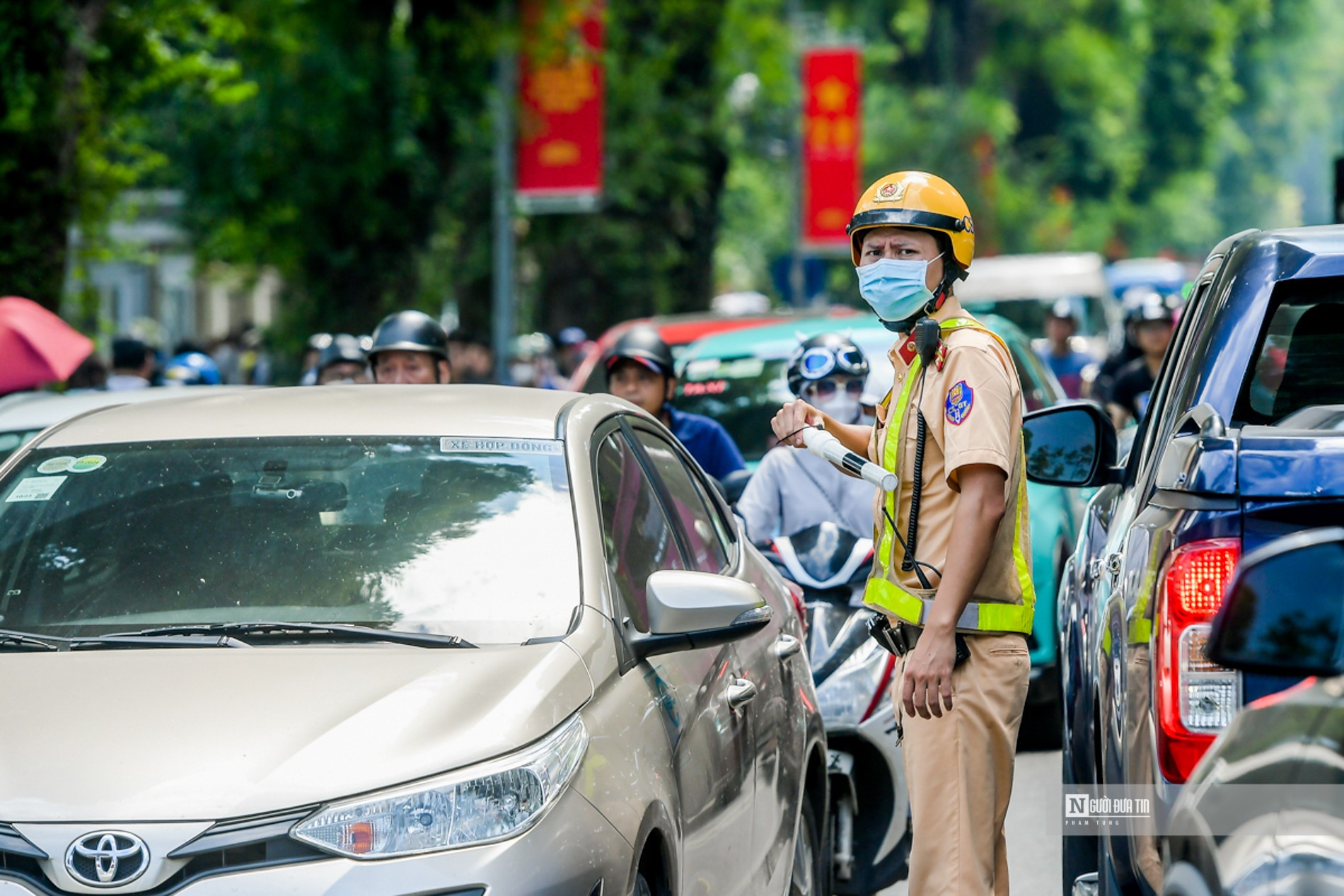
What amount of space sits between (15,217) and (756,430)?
463 centimetres

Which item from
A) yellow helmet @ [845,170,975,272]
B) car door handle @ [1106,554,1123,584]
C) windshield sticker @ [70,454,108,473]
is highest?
yellow helmet @ [845,170,975,272]

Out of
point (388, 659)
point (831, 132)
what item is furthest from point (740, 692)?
point (831, 132)

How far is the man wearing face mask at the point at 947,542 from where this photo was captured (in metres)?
4.32

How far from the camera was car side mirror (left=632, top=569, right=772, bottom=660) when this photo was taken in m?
4.15

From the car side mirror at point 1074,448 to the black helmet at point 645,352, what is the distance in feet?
11.4

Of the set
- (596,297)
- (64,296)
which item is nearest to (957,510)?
(64,296)

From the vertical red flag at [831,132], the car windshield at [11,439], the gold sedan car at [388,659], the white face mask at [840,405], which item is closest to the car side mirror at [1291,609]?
the gold sedan car at [388,659]

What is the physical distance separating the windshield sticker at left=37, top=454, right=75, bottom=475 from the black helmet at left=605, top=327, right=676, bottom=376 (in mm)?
4019

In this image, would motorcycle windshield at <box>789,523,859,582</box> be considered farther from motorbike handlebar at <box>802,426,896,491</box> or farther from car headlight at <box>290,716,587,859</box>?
car headlight at <box>290,716,587,859</box>

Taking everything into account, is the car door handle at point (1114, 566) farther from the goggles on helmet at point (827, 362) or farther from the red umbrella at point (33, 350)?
the red umbrella at point (33, 350)

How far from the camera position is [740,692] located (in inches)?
185

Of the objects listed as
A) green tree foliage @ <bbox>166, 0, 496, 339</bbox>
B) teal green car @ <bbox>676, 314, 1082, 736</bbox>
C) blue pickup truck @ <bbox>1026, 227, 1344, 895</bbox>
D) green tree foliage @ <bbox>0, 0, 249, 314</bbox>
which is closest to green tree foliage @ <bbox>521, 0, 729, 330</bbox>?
green tree foliage @ <bbox>166, 0, 496, 339</bbox>

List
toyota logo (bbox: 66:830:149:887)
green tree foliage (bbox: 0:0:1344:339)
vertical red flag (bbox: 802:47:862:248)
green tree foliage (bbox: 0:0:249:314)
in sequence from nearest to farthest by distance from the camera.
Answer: toyota logo (bbox: 66:830:149:887) → green tree foliage (bbox: 0:0:249:314) → green tree foliage (bbox: 0:0:1344:339) → vertical red flag (bbox: 802:47:862:248)

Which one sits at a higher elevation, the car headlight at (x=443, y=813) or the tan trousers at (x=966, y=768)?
the car headlight at (x=443, y=813)
